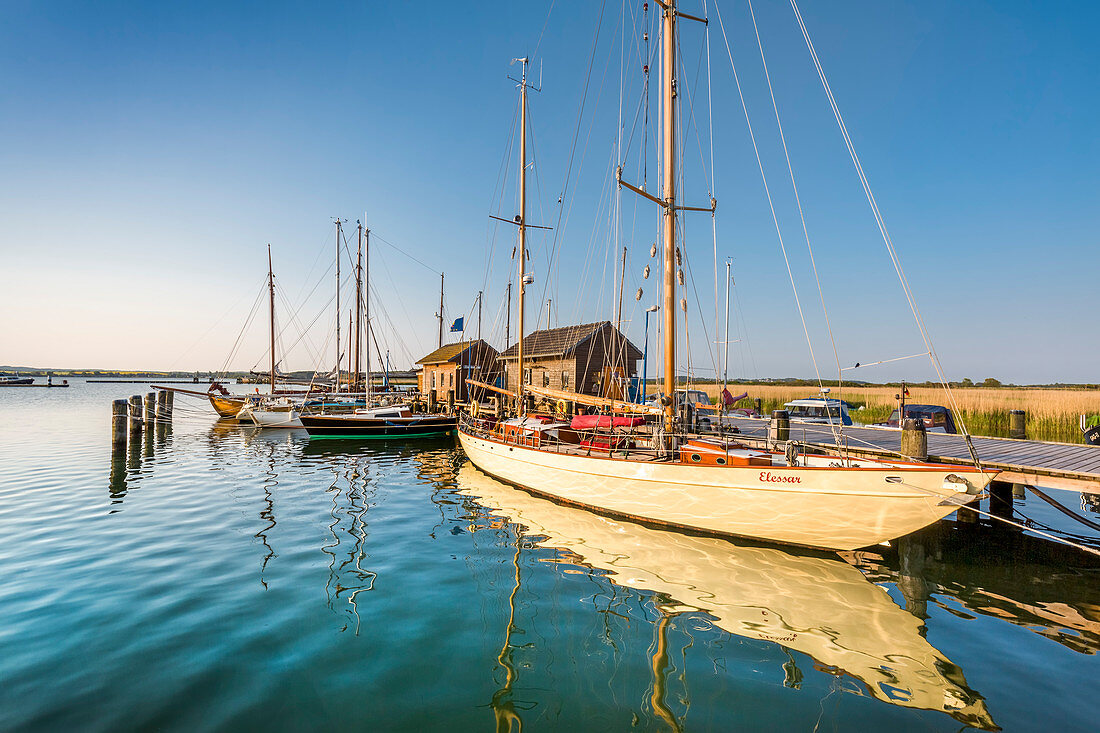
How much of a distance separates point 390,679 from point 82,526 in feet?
35.8

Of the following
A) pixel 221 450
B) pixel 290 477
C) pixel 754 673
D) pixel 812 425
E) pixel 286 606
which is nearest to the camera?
pixel 754 673

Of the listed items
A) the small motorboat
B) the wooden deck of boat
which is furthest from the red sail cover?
the small motorboat

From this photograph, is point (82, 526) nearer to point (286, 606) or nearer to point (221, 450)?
point (286, 606)

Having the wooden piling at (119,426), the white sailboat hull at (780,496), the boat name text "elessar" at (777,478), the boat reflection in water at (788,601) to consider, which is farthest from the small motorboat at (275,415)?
the boat name text "elessar" at (777,478)

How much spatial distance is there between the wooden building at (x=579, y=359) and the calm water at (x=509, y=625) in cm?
2032

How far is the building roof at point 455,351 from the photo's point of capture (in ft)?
136

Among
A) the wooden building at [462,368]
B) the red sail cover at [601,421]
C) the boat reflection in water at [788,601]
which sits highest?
the wooden building at [462,368]

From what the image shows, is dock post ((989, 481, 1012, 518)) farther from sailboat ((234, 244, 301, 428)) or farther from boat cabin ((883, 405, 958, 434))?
sailboat ((234, 244, 301, 428))

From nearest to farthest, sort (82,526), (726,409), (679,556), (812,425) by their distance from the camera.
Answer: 1. (679,556)
2. (82,526)
3. (812,425)
4. (726,409)

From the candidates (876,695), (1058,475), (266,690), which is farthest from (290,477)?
(1058,475)

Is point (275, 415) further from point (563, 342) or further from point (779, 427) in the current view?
point (779, 427)

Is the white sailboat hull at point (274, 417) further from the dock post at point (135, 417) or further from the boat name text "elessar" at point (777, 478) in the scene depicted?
the boat name text "elessar" at point (777, 478)

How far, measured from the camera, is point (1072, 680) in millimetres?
5965

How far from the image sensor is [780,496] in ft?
33.0
